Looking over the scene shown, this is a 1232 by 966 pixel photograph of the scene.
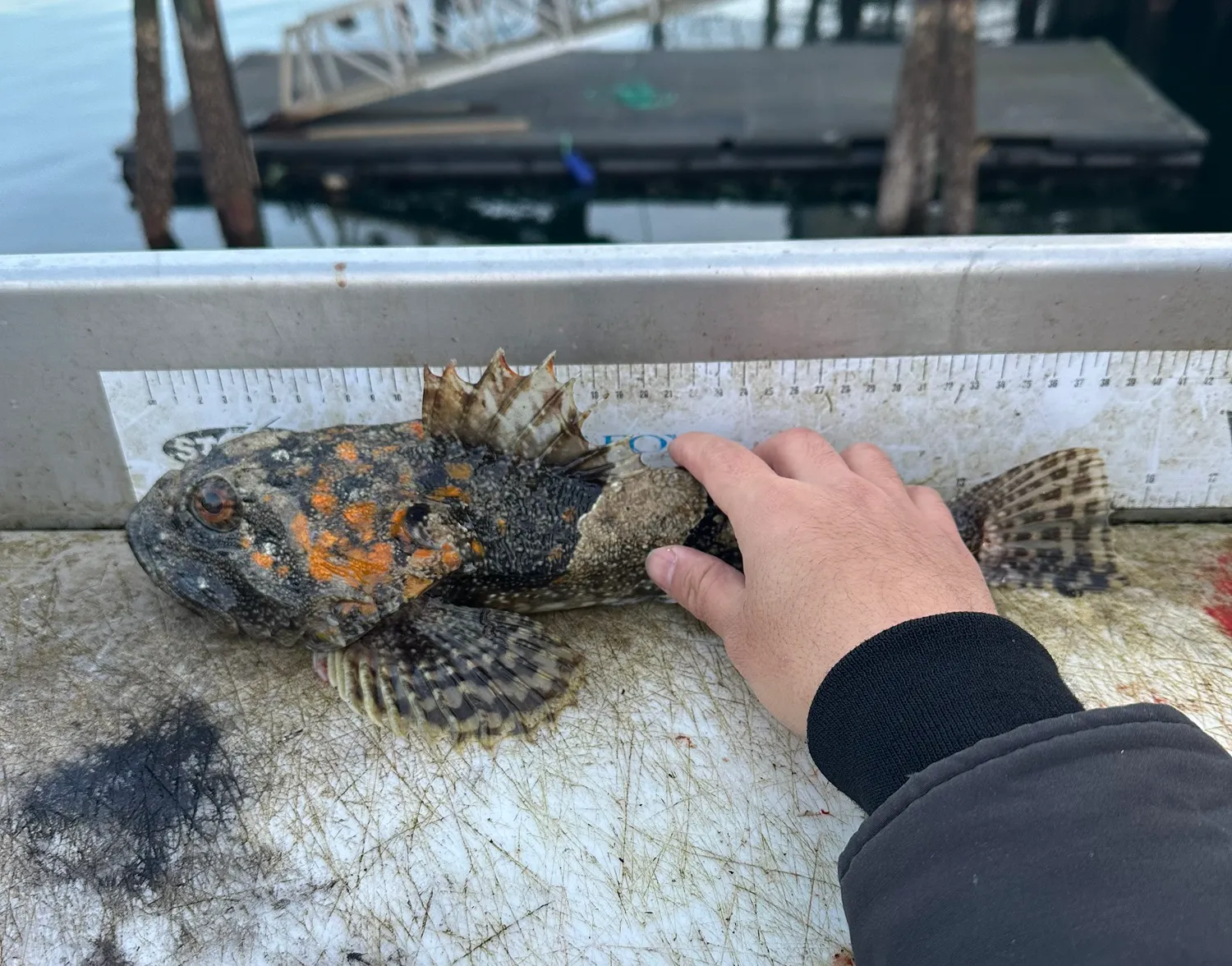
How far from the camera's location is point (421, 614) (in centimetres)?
278

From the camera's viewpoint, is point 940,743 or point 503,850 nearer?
point 940,743

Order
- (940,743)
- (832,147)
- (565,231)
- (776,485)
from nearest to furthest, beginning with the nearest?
(940,743) < (776,485) < (832,147) < (565,231)

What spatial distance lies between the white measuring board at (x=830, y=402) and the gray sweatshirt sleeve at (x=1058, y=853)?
5.27ft

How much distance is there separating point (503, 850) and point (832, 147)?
1249 centimetres

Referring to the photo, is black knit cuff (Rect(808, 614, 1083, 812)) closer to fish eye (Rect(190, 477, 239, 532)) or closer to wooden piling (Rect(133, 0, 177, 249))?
fish eye (Rect(190, 477, 239, 532))

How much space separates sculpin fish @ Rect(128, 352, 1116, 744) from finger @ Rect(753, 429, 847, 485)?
0.26m

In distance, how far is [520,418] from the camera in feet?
8.99

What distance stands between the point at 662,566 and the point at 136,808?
1624 mm

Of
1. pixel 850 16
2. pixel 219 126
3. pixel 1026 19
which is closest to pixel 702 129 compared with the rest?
pixel 219 126

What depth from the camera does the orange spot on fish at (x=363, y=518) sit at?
8.58ft

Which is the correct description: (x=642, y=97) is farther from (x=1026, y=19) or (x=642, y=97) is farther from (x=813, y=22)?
(x=1026, y=19)

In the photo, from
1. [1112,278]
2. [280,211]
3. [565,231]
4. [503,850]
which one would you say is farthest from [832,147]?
[503,850]

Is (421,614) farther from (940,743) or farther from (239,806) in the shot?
(940,743)

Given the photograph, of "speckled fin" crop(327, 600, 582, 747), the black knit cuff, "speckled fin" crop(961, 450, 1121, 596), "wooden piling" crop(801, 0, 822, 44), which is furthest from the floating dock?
the black knit cuff
